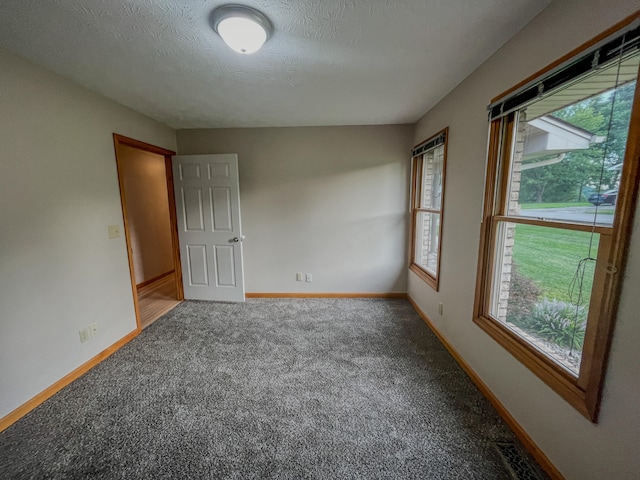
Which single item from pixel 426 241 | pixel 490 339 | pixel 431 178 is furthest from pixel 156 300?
pixel 431 178

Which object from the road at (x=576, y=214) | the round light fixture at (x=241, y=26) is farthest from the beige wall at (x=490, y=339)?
the round light fixture at (x=241, y=26)

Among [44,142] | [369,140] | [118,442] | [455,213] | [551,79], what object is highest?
[369,140]

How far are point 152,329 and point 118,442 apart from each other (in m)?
1.40

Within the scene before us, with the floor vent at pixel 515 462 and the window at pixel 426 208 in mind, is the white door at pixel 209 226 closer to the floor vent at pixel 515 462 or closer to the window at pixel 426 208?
the window at pixel 426 208

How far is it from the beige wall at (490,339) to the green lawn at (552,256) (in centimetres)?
23

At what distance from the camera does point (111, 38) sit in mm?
1404

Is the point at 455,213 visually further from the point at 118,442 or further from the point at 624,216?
the point at 118,442

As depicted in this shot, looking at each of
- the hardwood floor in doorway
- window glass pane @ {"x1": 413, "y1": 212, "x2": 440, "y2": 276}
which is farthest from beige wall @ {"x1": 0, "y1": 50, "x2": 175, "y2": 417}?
window glass pane @ {"x1": 413, "y1": 212, "x2": 440, "y2": 276}

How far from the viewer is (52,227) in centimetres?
176

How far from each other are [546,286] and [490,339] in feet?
1.70

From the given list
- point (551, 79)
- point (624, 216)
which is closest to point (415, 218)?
point (551, 79)

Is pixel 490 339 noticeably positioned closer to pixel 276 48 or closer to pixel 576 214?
pixel 576 214

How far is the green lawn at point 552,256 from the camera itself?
1.12 meters

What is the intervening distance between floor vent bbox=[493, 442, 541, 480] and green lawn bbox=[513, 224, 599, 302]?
85cm
